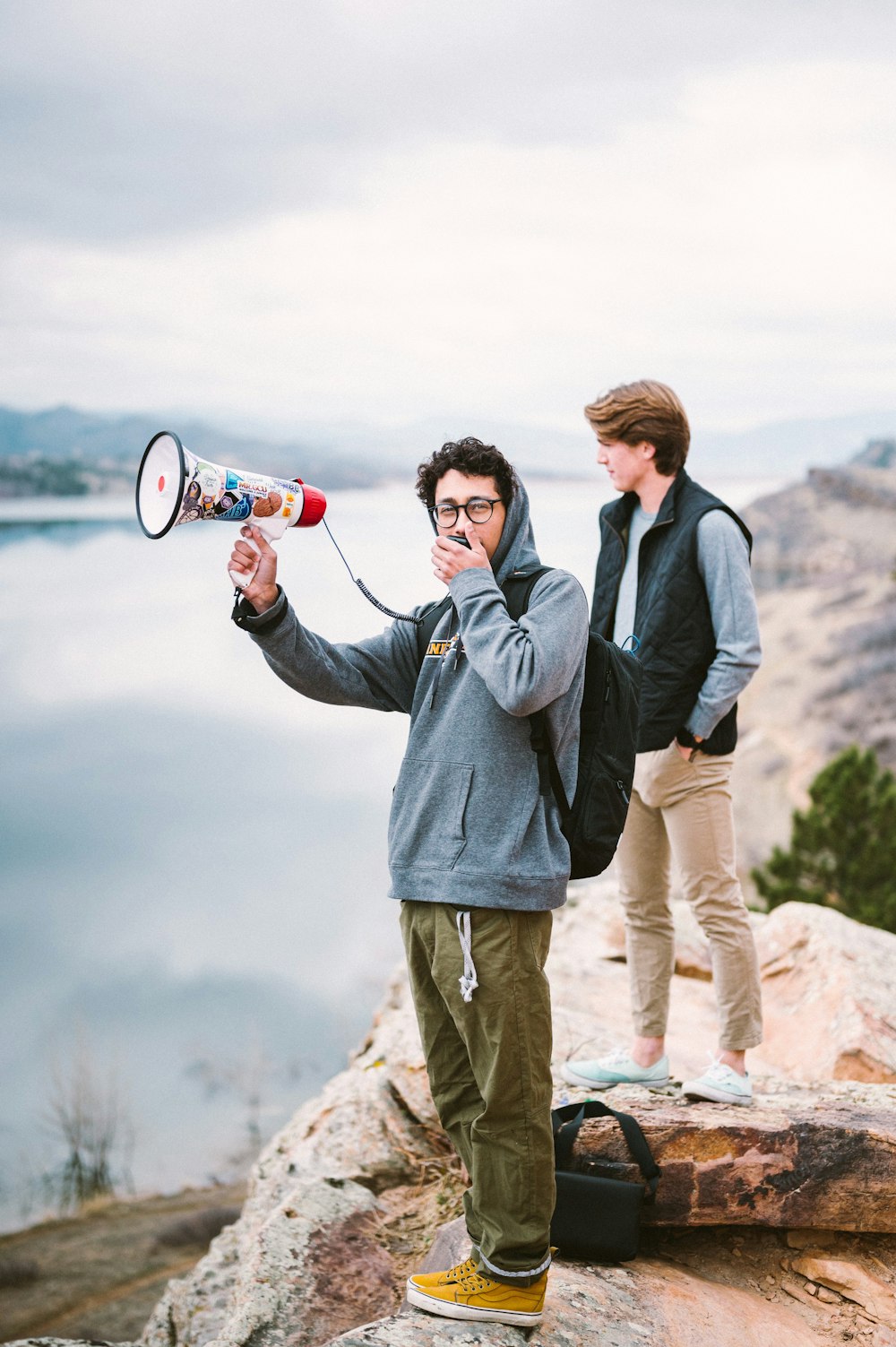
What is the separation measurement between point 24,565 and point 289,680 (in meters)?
150

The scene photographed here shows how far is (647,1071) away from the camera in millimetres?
3574

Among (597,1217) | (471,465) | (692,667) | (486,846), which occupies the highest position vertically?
(471,465)

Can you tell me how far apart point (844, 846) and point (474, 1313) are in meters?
8.14

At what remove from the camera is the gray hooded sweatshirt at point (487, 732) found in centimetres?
229

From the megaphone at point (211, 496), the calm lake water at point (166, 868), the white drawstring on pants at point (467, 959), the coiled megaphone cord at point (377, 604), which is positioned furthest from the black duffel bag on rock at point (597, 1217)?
the calm lake water at point (166, 868)

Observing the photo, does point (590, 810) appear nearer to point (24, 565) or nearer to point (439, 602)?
point (439, 602)

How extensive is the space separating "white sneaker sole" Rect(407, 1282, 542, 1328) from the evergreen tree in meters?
7.50

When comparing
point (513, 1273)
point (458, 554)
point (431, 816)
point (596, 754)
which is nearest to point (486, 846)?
point (431, 816)

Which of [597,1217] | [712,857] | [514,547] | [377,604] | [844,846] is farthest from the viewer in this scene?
[844,846]

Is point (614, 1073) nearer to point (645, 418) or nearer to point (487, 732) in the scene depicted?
point (487, 732)

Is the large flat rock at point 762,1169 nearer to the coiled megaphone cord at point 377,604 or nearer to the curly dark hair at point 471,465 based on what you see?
the coiled megaphone cord at point 377,604

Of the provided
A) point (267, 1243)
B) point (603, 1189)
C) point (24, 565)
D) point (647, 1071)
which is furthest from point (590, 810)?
point (24, 565)

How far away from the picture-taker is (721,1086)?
3.33 metres

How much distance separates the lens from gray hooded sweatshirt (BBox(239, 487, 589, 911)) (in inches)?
90.3
